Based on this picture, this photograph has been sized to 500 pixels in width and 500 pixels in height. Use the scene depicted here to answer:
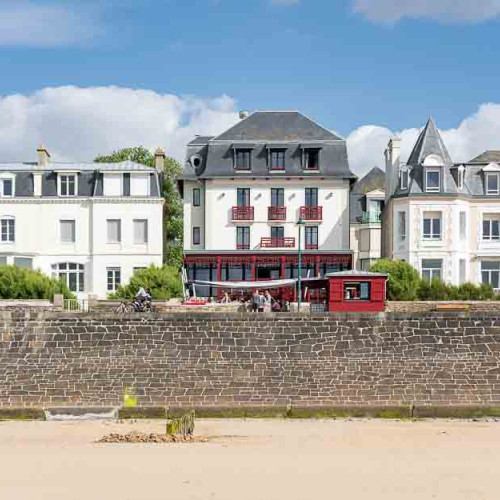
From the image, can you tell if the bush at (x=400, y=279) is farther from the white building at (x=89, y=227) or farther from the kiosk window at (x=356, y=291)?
the white building at (x=89, y=227)

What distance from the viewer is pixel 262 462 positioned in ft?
53.4

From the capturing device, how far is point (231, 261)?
40812mm

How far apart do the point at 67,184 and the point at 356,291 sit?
17.6 m

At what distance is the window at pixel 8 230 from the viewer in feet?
134

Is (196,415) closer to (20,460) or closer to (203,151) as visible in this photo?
(20,460)

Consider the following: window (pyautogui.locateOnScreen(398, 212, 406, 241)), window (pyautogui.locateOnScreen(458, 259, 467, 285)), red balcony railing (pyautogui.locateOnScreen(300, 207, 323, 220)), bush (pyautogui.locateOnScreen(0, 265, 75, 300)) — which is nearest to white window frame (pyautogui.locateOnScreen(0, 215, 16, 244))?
bush (pyautogui.locateOnScreen(0, 265, 75, 300))

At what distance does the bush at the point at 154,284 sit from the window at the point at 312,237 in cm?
746

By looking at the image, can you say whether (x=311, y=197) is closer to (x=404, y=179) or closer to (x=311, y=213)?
(x=311, y=213)

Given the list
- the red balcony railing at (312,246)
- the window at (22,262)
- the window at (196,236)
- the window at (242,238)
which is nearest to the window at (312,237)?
the red balcony railing at (312,246)

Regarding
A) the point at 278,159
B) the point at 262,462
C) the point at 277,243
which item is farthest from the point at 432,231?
the point at 262,462

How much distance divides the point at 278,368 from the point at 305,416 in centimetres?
122

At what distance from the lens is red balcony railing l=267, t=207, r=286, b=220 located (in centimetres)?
4125

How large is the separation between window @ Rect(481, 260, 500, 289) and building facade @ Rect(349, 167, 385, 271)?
18.8 ft

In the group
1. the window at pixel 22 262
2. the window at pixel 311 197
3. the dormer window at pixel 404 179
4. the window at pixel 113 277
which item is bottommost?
the window at pixel 113 277
